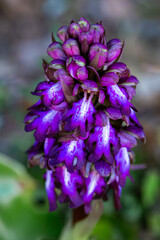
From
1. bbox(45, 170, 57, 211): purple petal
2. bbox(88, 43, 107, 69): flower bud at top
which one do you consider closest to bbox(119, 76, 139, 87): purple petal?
bbox(88, 43, 107, 69): flower bud at top

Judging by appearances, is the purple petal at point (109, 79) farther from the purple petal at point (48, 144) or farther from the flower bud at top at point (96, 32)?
the purple petal at point (48, 144)

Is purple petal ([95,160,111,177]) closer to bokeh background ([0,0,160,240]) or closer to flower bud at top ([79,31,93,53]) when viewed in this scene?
flower bud at top ([79,31,93,53])

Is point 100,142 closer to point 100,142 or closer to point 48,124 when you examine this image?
point 100,142

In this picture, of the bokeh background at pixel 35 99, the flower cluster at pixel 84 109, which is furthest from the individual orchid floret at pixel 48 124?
the bokeh background at pixel 35 99

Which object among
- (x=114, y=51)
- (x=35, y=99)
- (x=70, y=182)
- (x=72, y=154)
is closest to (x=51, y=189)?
(x=70, y=182)

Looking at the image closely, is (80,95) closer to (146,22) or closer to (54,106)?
(54,106)
